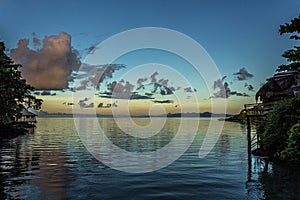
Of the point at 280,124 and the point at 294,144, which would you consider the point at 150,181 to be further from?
the point at 280,124

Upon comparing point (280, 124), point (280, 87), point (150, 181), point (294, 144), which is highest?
point (280, 87)

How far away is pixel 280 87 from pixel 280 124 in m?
7.79

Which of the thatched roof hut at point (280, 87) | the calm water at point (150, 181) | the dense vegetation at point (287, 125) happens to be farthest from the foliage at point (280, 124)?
the thatched roof hut at point (280, 87)

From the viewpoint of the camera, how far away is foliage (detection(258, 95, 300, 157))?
2227 cm

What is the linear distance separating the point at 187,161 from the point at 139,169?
5.70 m

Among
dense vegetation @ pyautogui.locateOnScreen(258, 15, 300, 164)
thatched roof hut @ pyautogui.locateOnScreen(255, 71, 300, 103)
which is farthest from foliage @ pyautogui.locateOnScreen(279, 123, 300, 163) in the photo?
thatched roof hut @ pyautogui.locateOnScreen(255, 71, 300, 103)

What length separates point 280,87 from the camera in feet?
97.1

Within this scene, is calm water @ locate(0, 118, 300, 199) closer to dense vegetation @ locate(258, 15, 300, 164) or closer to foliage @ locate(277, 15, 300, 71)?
dense vegetation @ locate(258, 15, 300, 164)

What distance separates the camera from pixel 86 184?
1602cm

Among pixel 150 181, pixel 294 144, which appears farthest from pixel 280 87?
pixel 150 181

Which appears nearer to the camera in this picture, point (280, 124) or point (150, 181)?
point (150, 181)

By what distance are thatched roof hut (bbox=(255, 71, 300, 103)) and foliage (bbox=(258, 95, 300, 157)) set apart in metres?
5.51

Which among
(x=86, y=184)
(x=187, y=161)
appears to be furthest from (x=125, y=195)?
(x=187, y=161)

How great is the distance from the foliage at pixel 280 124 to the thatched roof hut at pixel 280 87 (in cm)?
551
